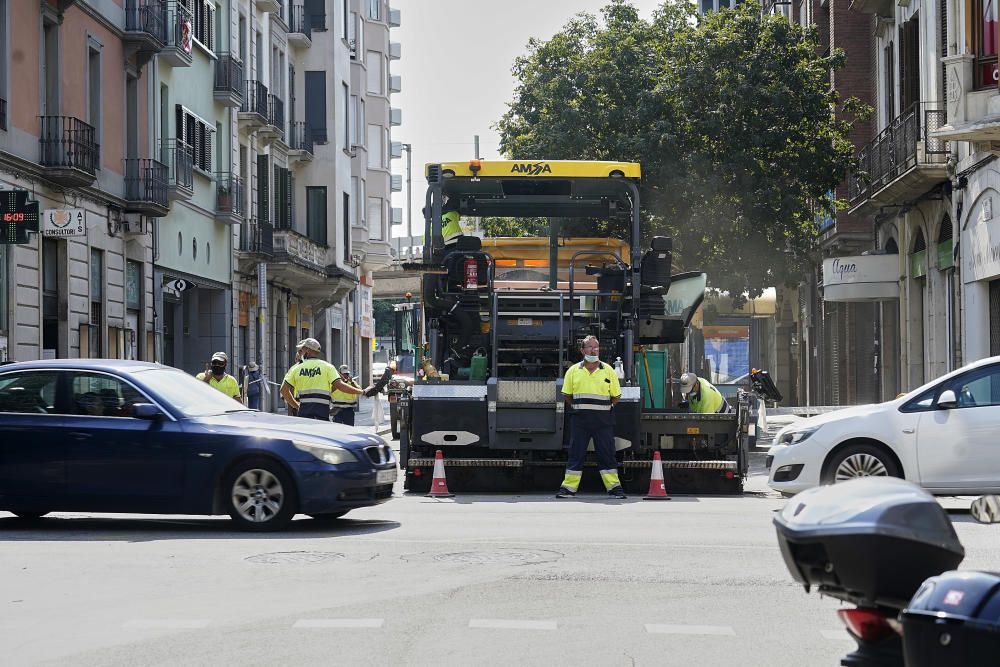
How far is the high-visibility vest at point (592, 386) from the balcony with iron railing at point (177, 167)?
1734 cm

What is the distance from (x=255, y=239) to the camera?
4109 centimetres

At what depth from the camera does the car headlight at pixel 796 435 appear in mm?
14758

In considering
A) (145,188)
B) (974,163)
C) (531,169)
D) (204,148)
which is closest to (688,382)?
(531,169)

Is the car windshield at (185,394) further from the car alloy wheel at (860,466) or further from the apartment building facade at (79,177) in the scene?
the apartment building facade at (79,177)

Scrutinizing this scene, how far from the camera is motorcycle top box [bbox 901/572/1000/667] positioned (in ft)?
11.3

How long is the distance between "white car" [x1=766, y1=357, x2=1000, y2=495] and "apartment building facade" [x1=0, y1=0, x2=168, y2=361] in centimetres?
1158

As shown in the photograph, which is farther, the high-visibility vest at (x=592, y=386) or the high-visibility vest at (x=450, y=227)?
the high-visibility vest at (x=450, y=227)

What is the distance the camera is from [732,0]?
76.6 m

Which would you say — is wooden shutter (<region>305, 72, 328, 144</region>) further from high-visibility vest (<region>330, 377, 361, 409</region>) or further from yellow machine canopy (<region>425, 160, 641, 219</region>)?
yellow machine canopy (<region>425, 160, 641, 219</region>)

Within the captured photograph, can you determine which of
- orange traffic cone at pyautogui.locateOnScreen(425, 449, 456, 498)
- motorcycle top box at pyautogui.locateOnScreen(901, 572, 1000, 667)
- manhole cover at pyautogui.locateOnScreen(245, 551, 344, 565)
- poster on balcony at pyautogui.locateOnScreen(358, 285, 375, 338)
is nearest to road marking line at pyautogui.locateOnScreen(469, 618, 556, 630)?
manhole cover at pyautogui.locateOnScreen(245, 551, 344, 565)

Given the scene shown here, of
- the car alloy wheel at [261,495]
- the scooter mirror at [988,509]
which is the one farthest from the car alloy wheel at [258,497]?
the scooter mirror at [988,509]

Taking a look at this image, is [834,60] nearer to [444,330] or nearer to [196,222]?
[196,222]

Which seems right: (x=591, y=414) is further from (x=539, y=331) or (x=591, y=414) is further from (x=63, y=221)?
(x=63, y=221)

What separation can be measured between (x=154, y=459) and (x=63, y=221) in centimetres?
1213
